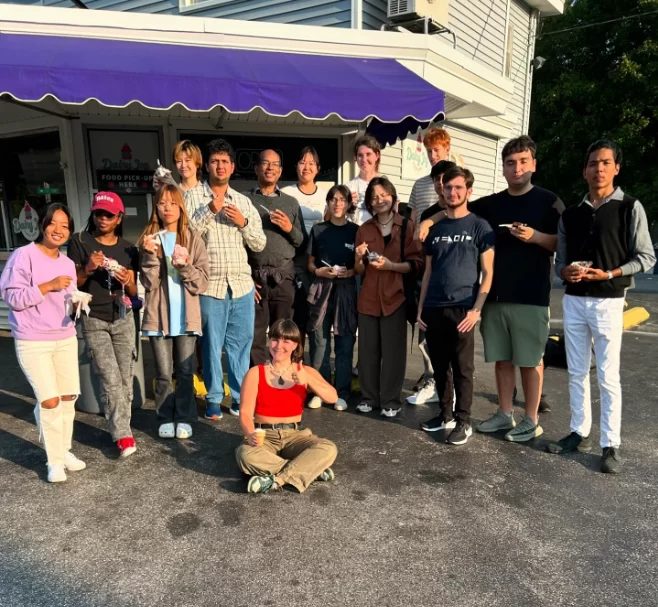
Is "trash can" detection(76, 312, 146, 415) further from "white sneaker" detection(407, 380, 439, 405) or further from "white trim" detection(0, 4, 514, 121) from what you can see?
"white trim" detection(0, 4, 514, 121)

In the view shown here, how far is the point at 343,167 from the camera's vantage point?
7.28 meters

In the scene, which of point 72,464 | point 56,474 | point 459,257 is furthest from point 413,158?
point 56,474

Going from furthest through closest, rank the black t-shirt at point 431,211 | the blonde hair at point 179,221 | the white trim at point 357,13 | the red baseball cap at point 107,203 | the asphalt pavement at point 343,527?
1. the white trim at point 357,13
2. the black t-shirt at point 431,211
3. the blonde hair at point 179,221
4. the red baseball cap at point 107,203
5. the asphalt pavement at point 343,527

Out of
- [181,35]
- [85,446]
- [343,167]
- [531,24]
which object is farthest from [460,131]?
[85,446]

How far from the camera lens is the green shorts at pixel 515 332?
12.0 ft

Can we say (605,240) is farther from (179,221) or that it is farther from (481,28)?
(481,28)

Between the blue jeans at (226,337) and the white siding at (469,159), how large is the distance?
14.8 ft

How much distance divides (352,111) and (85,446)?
373 centimetres

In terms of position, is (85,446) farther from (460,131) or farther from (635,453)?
(460,131)

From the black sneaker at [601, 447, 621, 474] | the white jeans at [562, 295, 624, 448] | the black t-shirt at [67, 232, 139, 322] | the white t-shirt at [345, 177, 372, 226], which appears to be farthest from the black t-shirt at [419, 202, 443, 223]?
the black t-shirt at [67, 232, 139, 322]

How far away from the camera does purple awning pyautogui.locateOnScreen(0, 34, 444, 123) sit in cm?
446

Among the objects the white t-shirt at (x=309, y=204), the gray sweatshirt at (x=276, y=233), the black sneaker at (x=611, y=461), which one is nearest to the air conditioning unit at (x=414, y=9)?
the white t-shirt at (x=309, y=204)

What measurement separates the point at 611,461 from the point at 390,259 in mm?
2098

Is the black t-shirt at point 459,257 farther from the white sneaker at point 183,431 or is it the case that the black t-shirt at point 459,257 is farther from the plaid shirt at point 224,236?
the white sneaker at point 183,431
